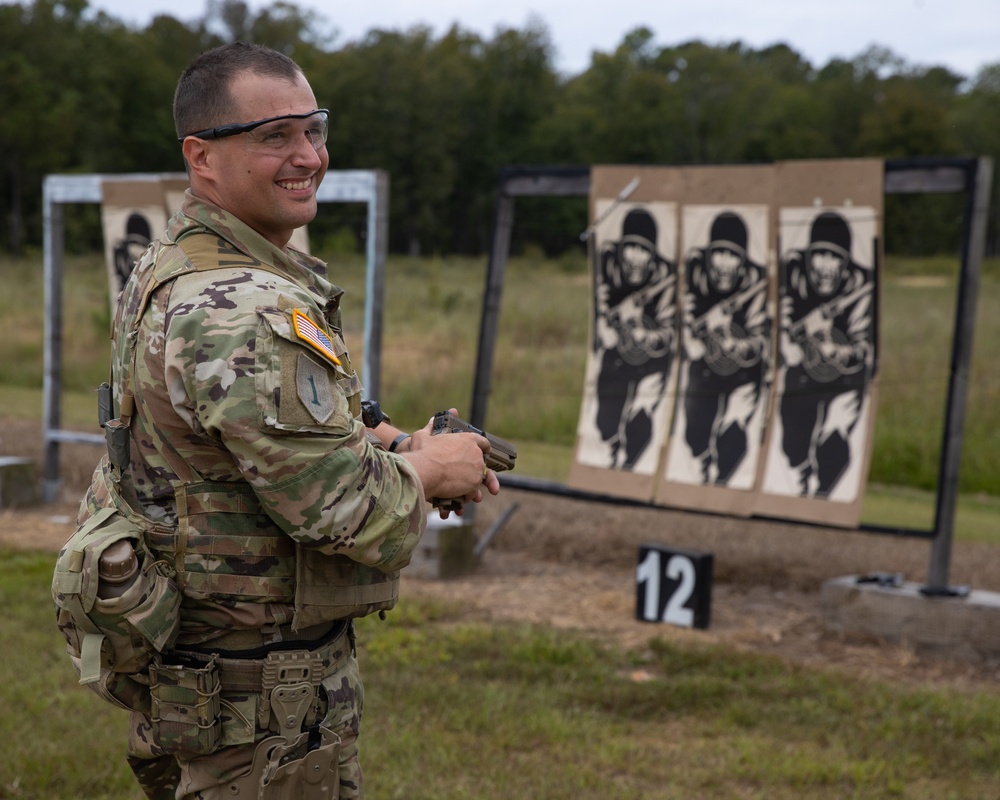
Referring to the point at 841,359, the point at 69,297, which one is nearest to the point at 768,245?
the point at 841,359

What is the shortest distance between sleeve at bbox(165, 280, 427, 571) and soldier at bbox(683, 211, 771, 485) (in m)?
4.57

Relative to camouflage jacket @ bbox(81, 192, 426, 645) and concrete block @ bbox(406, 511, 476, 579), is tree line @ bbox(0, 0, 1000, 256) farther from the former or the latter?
camouflage jacket @ bbox(81, 192, 426, 645)

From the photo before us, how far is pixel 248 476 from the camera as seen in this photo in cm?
211

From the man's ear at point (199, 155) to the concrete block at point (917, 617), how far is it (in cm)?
444

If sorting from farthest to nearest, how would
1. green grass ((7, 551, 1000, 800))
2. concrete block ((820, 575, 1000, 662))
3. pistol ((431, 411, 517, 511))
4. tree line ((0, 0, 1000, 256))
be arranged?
tree line ((0, 0, 1000, 256))
concrete block ((820, 575, 1000, 662))
green grass ((7, 551, 1000, 800))
pistol ((431, 411, 517, 511))

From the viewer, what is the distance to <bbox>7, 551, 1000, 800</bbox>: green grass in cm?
405

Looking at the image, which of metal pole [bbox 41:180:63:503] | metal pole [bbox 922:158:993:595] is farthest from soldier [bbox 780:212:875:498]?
metal pole [bbox 41:180:63:503]

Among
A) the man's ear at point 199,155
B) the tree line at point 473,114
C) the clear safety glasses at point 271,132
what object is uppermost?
the tree line at point 473,114

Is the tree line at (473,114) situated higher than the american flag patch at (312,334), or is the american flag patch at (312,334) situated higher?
the tree line at (473,114)

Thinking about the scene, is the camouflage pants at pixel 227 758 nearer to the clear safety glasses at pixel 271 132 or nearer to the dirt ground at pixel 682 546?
the clear safety glasses at pixel 271 132

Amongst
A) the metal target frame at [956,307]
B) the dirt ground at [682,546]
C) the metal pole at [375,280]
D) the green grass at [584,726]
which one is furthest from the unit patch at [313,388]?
the metal pole at [375,280]

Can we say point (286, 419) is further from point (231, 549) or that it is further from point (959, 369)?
point (959, 369)

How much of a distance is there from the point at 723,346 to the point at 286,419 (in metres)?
4.80

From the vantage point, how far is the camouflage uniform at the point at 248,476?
2080mm
